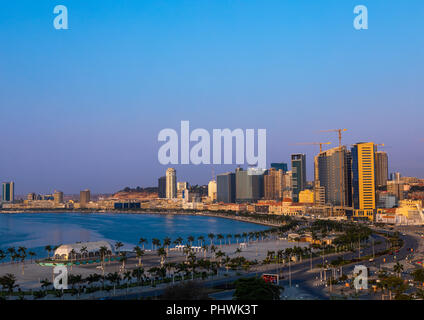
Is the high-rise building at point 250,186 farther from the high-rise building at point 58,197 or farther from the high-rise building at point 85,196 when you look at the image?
the high-rise building at point 58,197

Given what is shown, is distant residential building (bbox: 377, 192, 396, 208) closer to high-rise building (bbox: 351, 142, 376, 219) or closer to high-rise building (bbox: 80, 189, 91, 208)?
high-rise building (bbox: 351, 142, 376, 219)

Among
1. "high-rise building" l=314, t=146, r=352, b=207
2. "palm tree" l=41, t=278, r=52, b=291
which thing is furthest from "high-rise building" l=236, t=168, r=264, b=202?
"palm tree" l=41, t=278, r=52, b=291

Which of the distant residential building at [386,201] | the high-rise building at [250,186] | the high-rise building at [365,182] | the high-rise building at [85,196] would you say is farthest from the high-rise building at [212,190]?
the high-rise building at [365,182]

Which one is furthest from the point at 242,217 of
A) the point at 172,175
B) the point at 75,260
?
the point at 172,175

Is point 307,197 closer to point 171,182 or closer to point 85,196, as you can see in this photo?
point 171,182

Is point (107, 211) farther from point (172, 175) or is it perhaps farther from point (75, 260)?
point (75, 260)

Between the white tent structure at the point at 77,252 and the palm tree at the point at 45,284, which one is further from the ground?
the palm tree at the point at 45,284

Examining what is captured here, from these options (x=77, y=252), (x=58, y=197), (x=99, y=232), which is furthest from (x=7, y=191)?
(x=77, y=252)
